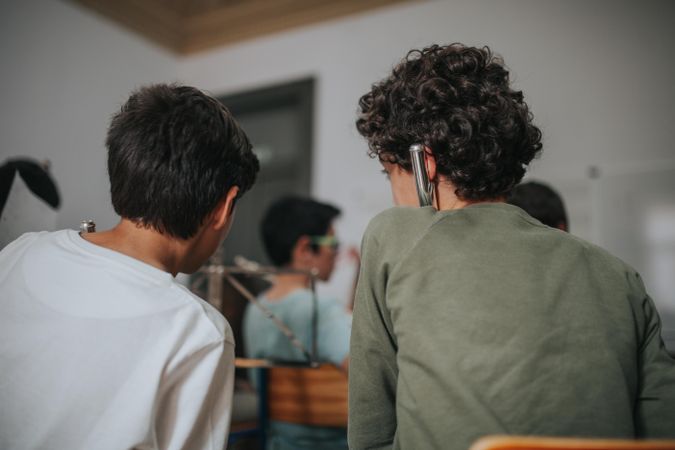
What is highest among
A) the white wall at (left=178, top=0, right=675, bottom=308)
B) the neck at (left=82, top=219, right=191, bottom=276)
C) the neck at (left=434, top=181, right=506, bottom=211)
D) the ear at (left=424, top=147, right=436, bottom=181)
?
the white wall at (left=178, top=0, right=675, bottom=308)

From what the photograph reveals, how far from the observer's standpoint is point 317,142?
3385mm

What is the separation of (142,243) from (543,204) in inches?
41.8

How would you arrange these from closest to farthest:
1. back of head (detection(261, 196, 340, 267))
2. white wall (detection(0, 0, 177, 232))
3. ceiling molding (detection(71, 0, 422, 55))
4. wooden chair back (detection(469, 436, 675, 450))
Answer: wooden chair back (detection(469, 436, 675, 450)) < back of head (detection(261, 196, 340, 267)) < white wall (detection(0, 0, 177, 232)) < ceiling molding (detection(71, 0, 422, 55))

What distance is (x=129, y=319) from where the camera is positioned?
0.72m

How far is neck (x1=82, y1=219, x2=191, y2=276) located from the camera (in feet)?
2.71

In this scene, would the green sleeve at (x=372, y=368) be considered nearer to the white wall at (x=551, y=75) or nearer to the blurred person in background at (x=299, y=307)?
the blurred person in background at (x=299, y=307)

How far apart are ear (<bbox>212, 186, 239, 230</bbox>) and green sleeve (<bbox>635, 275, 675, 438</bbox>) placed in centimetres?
59

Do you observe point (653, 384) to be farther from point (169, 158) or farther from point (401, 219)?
point (169, 158)

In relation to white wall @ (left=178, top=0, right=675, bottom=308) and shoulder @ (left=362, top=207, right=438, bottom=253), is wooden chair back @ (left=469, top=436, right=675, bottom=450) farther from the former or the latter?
white wall @ (left=178, top=0, right=675, bottom=308)

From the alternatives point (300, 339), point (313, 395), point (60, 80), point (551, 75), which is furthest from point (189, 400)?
point (60, 80)

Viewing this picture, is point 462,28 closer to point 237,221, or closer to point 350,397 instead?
point 237,221

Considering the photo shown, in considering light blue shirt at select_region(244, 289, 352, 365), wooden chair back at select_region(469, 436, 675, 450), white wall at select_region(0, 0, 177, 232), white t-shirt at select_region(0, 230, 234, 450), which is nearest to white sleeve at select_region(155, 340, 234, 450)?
white t-shirt at select_region(0, 230, 234, 450)

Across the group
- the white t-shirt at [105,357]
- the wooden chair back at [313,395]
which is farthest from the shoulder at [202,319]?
the wooden chair back at [313,395]

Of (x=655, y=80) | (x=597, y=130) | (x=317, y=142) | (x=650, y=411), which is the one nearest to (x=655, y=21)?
(x=655, y=80)
